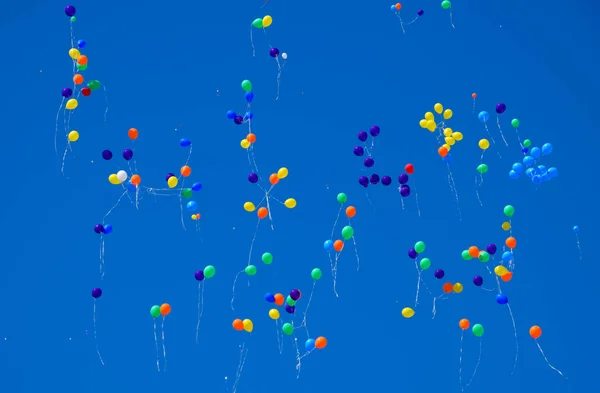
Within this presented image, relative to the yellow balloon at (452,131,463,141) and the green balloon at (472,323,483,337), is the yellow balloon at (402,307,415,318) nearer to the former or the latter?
the green balloon at (472,323,483,337)

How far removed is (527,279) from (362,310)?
2.58 ft

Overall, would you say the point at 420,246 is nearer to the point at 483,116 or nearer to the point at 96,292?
the point at 483,116

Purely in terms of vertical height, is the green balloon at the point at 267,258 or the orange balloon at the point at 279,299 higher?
the green balloon at the point at 267,258

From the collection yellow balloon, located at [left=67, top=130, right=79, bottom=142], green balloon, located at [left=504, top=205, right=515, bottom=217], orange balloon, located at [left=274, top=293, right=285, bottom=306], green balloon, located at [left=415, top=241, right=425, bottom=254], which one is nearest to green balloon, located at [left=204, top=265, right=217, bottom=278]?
orange balloon, located at [left=274, top=293, right=285, bottom=306]

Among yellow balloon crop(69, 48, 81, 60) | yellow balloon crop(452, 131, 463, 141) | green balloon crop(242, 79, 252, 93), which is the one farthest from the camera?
yellow balloon crop(452, 131, 463, 141)

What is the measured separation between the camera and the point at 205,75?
4.00 metres

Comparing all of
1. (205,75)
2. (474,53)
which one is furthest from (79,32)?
(474,53)

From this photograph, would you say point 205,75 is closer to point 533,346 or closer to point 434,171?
point 434,171

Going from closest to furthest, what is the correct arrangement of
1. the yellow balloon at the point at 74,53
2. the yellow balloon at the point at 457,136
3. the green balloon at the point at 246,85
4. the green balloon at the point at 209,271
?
the yellow balloon at the point at 74,53 < the green balloon at the point at 209,271 < the green balloon at the point at 246,85 < the yellow balloon at the point at 457,136

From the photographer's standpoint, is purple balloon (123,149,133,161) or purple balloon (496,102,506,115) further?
purple balloon (496,102,506,115)

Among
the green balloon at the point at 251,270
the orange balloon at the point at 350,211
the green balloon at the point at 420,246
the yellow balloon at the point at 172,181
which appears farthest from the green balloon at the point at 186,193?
the green balloon at the point at 420,246

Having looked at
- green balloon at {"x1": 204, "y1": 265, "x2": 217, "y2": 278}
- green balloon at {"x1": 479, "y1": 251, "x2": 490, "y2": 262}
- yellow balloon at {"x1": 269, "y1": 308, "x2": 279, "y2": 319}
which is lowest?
yellow balloon at {"x1": 269, "y1": 308, "x2": 279, "y2": 319}

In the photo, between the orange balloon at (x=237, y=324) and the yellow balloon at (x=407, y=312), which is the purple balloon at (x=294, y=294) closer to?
the orange balloon at (x=237, y=324)

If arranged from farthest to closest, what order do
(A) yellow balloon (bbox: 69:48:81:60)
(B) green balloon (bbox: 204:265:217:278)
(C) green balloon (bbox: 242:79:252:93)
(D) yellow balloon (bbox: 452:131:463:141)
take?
(D) yellow balloon (bbox: 452:131:463:141) → (C) green balloon (bbox: 242:79:252:93) → (B) green balloon (bbox: 204:265:217:278) → (A) yellow balloon (bbox: 69:48:81:60)
